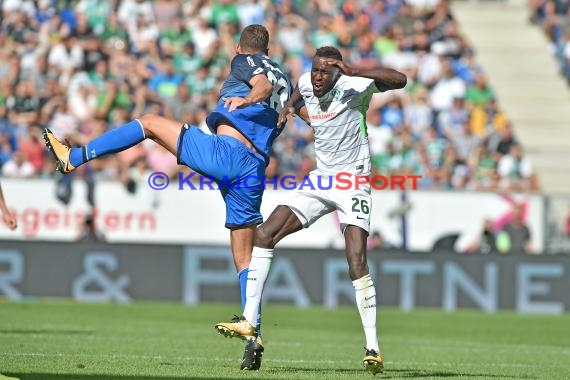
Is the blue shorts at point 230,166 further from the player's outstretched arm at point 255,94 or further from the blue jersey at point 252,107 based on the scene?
the player's outstretched arm at point 255,94

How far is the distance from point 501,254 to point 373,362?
1266cm

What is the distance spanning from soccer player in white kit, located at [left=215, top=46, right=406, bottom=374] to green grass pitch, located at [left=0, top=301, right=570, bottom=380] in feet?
2.45

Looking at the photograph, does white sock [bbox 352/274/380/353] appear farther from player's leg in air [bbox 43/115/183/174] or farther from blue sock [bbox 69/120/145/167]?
blue sock [bbox 69/120/145/167]

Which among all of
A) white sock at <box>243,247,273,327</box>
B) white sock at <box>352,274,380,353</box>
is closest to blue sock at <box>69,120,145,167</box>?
white sock at <box>243,247,273,327</box>

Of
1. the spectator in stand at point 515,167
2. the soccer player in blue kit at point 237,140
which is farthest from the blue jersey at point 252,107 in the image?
the spectator in stand at point 515,167

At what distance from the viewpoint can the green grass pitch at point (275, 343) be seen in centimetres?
1033

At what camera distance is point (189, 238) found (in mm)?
23625

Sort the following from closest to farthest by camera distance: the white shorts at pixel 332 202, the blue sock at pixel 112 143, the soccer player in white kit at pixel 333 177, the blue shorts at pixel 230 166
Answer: the blue sock at pixel 112 143 < the blue shorts at pixel 230 166 < the soccer player in white kit at pixel 333 177 < the white shorts at pixel 332 202

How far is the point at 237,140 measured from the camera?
10438 mm

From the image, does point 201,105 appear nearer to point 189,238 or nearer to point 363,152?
point 189,238

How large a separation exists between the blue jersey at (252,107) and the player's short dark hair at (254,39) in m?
0.08

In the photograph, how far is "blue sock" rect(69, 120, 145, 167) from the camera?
10188mm

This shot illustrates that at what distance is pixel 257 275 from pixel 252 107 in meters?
1.34

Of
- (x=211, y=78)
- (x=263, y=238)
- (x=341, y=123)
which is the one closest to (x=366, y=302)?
(x=263, y=238)
